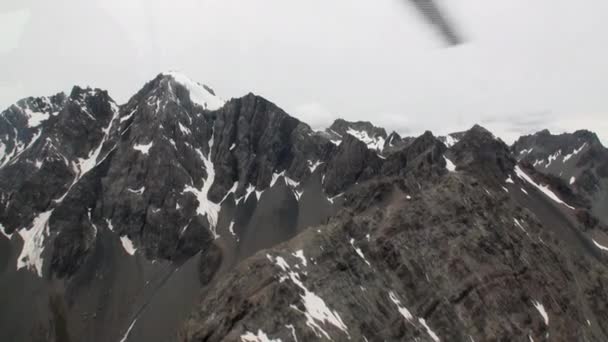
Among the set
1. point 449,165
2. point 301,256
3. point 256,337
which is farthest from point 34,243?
point 449,165

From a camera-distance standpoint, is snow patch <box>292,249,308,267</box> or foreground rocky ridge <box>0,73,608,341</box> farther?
snow patch <box>292,249,308,267</box>

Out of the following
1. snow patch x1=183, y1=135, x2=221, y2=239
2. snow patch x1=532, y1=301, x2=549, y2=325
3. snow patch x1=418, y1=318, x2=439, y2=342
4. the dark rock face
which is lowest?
snow patch x1=532, y1=301, x2=549, y2=325

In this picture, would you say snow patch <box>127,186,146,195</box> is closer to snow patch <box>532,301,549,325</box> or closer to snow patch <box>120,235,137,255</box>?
snow patch <box>120,235,137,255</box>

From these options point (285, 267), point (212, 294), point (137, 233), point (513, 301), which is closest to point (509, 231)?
point (513, 301)

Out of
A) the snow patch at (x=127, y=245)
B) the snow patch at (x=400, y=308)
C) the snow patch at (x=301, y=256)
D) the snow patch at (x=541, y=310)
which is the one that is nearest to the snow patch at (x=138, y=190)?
the snow patch at (x=127, y=245)

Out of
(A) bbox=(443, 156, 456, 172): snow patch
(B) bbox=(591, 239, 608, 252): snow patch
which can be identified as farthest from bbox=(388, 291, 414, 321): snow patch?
(B) bbox=(591, 239, 608, 252): snow patch

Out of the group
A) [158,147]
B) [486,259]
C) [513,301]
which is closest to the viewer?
[513,301]

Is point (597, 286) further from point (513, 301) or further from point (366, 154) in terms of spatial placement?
point (366, 154)

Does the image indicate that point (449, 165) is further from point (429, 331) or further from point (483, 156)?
point (429, 331)
